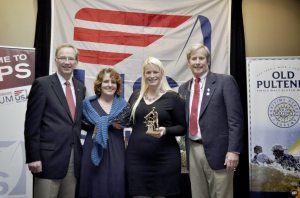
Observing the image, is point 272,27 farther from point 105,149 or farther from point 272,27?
point 105,149

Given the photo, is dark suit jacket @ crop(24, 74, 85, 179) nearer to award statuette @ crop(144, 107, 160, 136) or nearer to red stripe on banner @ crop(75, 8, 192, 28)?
award statuette @ crop(144, 107, 160, 136)

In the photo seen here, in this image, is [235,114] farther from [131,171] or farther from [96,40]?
[96,40]

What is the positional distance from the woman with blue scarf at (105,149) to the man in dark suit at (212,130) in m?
0.54

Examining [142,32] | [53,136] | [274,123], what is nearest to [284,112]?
[274,123]

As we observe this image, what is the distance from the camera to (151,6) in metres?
4.07

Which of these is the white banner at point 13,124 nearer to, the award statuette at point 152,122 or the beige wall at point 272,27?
the award statuette at point 152,122

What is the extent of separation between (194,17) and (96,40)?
1.16 meters

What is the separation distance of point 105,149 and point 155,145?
1.15 ft

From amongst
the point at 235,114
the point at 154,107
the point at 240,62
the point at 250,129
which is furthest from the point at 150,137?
the point at 240,62

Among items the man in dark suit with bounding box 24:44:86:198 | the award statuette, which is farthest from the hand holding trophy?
the man in dark suit with bounding box 24:44:86:198

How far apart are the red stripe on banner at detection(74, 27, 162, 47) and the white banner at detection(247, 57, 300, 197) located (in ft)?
3.80

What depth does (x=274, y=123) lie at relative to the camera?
374 cm

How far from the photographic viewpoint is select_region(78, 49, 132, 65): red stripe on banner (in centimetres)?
396

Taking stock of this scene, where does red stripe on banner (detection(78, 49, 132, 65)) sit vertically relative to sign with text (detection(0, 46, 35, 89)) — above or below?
above
